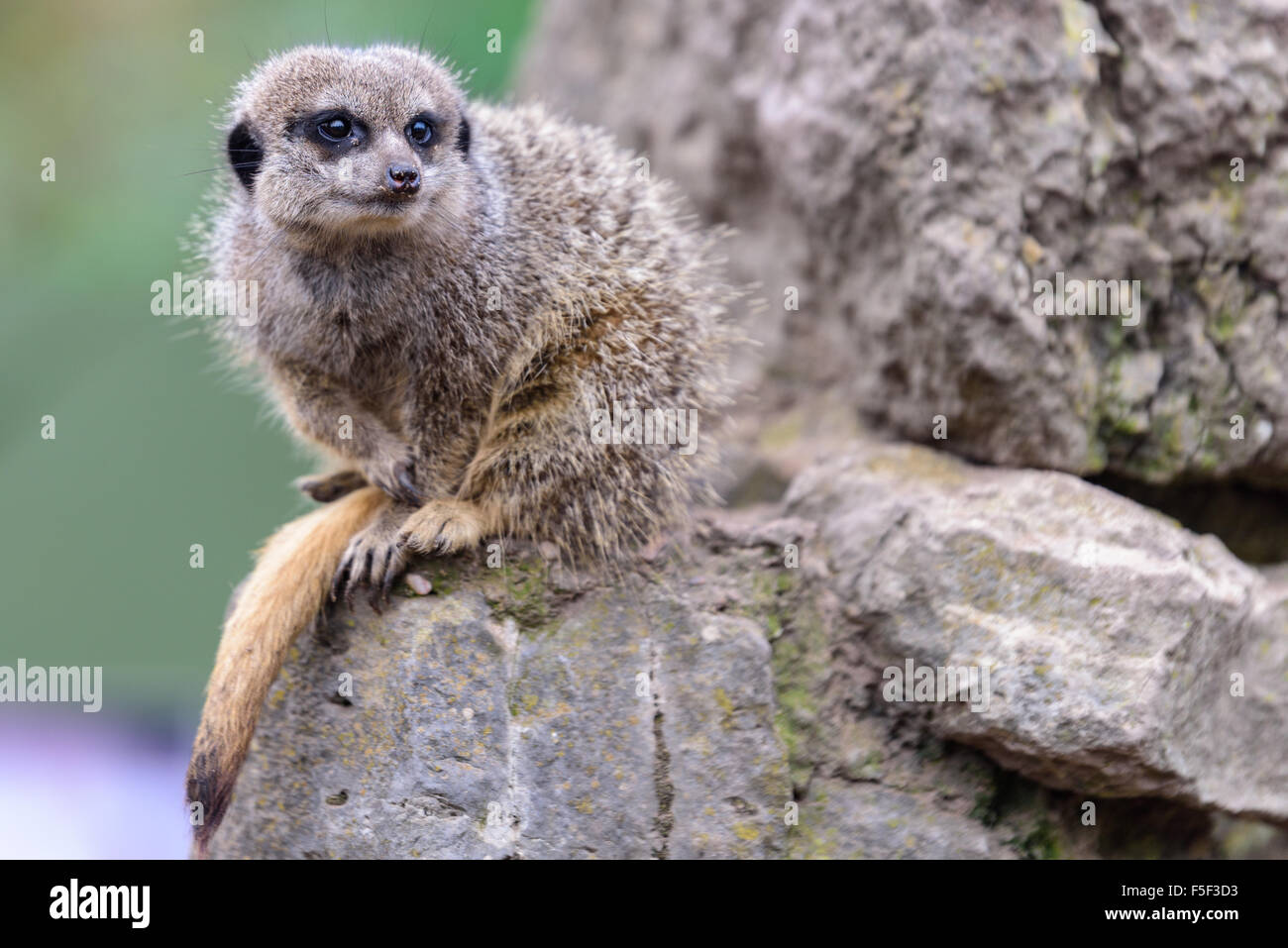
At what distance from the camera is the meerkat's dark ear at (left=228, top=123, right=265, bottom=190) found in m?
2.75

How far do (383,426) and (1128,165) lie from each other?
86.6 inches

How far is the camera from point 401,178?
8.16 feet

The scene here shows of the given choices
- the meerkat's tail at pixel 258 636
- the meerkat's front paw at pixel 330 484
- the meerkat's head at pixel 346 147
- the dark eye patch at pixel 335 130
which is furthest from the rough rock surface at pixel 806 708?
the dark eye patch at pixel 335 130

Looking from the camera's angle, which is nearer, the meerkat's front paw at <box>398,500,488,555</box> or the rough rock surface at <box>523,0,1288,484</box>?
the meerkat's front paw at <box>398,500,488,555</box>

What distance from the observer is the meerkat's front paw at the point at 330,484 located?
3.11 meters

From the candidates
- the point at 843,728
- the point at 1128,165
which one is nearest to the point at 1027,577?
the point at 843,728

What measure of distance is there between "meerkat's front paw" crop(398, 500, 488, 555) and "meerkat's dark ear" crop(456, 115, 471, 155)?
97cm

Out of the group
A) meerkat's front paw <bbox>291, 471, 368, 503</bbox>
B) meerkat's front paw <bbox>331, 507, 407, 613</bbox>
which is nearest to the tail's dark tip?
meerkat's front paw <bbox>331, 507, 407, 613</bbox>

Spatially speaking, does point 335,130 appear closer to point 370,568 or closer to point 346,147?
point 346,147

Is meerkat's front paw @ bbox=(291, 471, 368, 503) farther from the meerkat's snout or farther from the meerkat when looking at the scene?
the meerkat's snout

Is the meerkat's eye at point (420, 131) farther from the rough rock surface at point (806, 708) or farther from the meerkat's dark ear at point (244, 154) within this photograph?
the rough rock surface at point (806, 708)

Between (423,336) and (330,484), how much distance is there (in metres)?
0.61

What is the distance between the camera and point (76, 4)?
5039 mm

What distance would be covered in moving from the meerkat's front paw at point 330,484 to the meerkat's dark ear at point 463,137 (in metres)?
0.96
